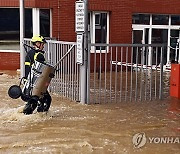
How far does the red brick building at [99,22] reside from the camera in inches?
824

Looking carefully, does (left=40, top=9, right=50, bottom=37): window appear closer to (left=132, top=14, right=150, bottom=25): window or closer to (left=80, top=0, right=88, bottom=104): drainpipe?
(left=132, top=14, right=150, bottom=25): window

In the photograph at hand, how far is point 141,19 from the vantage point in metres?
23.8

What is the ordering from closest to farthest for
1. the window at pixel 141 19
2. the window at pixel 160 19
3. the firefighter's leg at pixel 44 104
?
the firefighter's leg at pixel 44 104 → the window at pixel 141 19 → the window at pixel 160 19

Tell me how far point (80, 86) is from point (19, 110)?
2230 millimetres

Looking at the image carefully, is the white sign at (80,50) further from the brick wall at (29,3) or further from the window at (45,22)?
the window at (45,22)

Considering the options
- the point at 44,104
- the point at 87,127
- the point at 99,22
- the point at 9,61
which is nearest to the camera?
the point at 87,127

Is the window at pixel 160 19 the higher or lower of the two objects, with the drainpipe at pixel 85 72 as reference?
higher

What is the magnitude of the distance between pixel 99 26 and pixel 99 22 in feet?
0.66

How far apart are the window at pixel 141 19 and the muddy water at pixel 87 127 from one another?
38.5ft

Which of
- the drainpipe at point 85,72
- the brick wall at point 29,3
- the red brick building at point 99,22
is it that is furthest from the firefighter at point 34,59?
the brick wall at point 29,3

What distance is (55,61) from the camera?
13.5m
